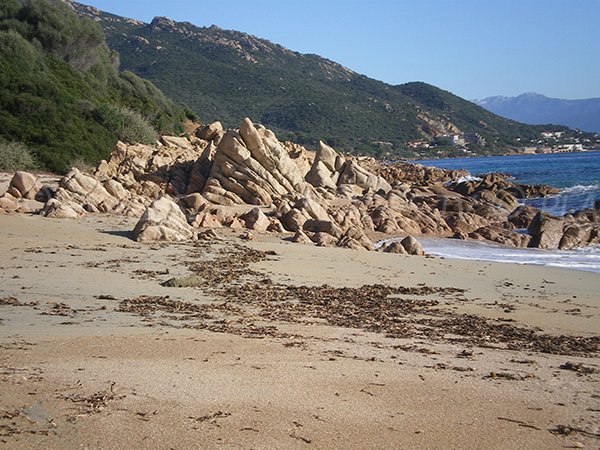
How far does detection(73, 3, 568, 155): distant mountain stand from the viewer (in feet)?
326

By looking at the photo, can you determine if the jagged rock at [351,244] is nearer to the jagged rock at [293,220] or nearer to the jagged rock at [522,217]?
the jagged rock at [293,220]

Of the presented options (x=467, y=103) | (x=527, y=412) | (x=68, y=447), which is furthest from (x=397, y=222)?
(x=467, y=103)

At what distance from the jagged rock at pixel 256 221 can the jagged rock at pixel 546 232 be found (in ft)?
29.1

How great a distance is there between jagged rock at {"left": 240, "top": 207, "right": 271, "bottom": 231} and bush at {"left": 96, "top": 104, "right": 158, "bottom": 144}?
49.5 ft

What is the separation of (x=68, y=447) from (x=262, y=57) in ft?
437

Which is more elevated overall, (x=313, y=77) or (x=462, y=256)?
(x=313, y=77)

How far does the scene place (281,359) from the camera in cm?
557

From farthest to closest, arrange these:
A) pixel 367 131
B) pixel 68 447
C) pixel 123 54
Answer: pixel 367 131 → pixel 123 54 → pixel 68 447

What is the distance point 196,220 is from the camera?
1680 cm

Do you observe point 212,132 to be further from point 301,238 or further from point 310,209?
point 301,238

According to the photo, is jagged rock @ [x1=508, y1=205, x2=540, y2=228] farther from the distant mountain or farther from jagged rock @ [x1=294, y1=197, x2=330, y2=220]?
the distant mountain

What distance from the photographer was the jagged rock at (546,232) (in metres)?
19.9

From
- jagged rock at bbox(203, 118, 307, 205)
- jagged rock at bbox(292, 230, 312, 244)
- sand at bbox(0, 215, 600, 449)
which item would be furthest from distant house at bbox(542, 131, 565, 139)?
sand at bbox(0, 215, 600, 449)

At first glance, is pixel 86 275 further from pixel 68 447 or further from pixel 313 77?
pixel 313 77
